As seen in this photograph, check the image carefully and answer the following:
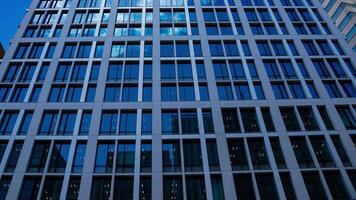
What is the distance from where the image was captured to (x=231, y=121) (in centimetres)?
3244

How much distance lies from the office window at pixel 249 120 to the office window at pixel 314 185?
6.46 metres

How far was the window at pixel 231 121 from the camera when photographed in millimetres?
31759

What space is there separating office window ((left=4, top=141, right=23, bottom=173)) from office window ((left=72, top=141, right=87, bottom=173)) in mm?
5699

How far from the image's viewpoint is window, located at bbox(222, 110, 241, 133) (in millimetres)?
31759

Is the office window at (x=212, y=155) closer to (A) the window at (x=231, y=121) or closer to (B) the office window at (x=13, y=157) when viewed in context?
(A) the window at (x=231, y=121)

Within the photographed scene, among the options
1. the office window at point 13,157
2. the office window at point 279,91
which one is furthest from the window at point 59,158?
the office window at point 279,91

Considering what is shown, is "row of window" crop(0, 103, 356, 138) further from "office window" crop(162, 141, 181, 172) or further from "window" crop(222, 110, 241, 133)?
"office window" crop(162, 141, 181, 172)

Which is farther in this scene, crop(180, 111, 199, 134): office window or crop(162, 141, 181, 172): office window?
crop(180, 111, 199, 134): office window

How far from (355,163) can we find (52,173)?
28.9 meters

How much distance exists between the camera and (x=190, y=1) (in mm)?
45000

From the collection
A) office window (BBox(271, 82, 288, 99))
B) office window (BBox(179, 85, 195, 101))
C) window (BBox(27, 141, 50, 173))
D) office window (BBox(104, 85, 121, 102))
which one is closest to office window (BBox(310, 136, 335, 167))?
office window (BBox(271, 82, 288, 99))

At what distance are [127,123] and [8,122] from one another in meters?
12.8

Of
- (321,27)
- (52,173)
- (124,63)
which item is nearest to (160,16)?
(124,63)

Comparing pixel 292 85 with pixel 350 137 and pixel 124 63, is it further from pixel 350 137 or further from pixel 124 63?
pixel 124 63
